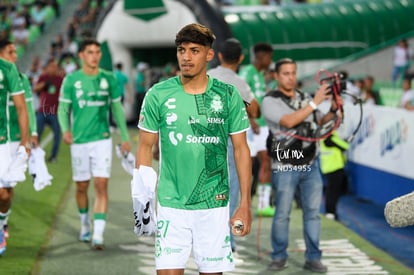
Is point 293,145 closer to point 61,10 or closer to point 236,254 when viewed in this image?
point 236,254

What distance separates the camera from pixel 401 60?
27.2 metres

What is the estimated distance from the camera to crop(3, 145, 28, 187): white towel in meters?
9.33

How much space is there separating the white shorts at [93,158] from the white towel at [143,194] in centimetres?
431

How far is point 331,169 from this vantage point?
42.8ft

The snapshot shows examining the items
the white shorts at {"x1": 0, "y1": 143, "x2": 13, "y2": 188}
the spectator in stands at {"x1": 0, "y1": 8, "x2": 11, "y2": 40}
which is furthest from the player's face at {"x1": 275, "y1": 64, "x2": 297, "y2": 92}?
the spectator in stands at {"x1": 0, "y1": 8, "x2": 11, "y2": 40}

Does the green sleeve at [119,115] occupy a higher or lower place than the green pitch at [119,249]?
higher

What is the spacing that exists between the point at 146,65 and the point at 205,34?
2521 centimetres

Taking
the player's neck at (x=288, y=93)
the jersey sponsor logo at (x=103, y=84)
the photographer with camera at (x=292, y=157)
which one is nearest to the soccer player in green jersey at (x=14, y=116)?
the jersey sponsor logo at (x=103, y=84)

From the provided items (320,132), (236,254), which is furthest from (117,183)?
(320,132)

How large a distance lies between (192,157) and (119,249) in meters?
4.55

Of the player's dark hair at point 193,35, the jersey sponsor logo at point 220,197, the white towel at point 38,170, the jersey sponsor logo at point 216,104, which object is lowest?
the white towel at point 38,170

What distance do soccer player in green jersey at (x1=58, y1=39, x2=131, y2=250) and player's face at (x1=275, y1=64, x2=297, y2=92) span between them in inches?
84.5

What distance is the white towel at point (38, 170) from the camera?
9992 millimetres

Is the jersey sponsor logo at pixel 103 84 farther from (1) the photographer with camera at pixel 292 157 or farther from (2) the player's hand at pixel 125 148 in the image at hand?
(1) the photographer with camera at pixel 292 157
